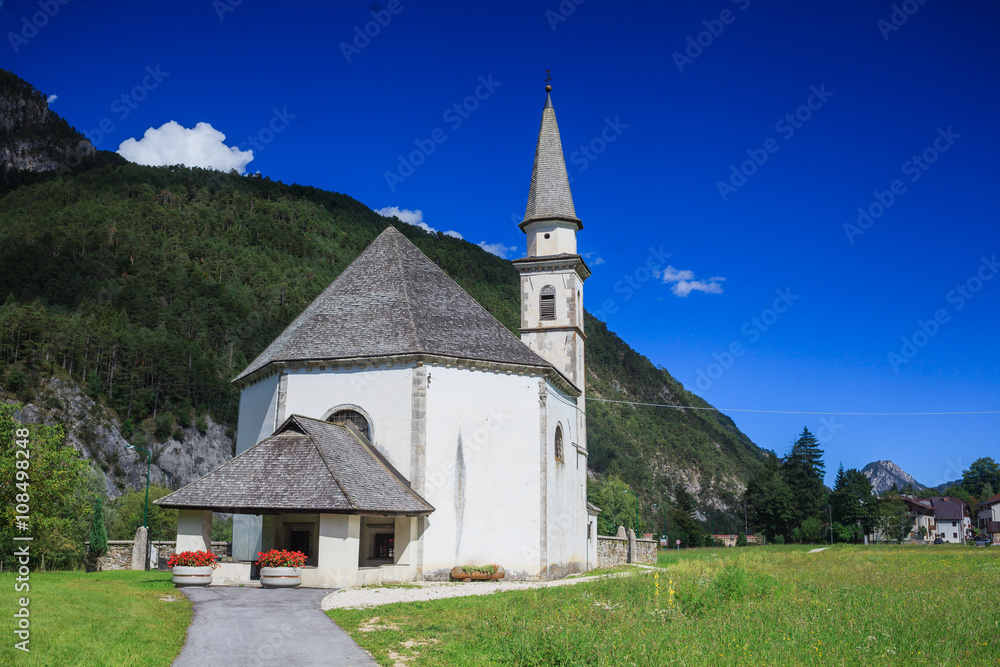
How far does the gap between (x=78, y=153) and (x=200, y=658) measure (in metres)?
207

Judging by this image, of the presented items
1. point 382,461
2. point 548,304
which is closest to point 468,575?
point 382,461

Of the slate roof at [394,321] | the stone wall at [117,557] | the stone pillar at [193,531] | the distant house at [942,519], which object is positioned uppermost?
the slate roof at [394,321]

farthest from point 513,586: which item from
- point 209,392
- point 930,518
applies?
point 930,518

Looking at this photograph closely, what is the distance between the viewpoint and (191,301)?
13288 centimetres

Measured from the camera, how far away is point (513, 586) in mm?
22828

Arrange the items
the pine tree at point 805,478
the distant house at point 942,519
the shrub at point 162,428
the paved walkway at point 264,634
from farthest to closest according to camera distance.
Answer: the distant house at point 942,519, the shrub at point 162,428, the pine tree at point 805,478, the paved walkway at point 264,634

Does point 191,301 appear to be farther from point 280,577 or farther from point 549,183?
point 280,577

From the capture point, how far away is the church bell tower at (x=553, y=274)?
114 feet

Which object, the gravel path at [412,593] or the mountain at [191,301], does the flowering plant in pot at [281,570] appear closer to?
the gravel path at [412,593]

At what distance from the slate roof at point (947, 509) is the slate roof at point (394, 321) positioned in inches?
4689

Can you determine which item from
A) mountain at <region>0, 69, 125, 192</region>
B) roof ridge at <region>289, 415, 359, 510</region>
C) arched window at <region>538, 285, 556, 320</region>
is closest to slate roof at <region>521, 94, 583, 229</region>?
arched window at <region>538, 285, 556, 320</region>

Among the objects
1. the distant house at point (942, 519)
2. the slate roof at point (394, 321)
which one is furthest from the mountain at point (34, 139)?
the distant house at point (942, 519)

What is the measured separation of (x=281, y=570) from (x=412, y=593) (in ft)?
12.0

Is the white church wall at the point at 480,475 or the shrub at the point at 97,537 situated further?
the shrub at the point at 97,537
